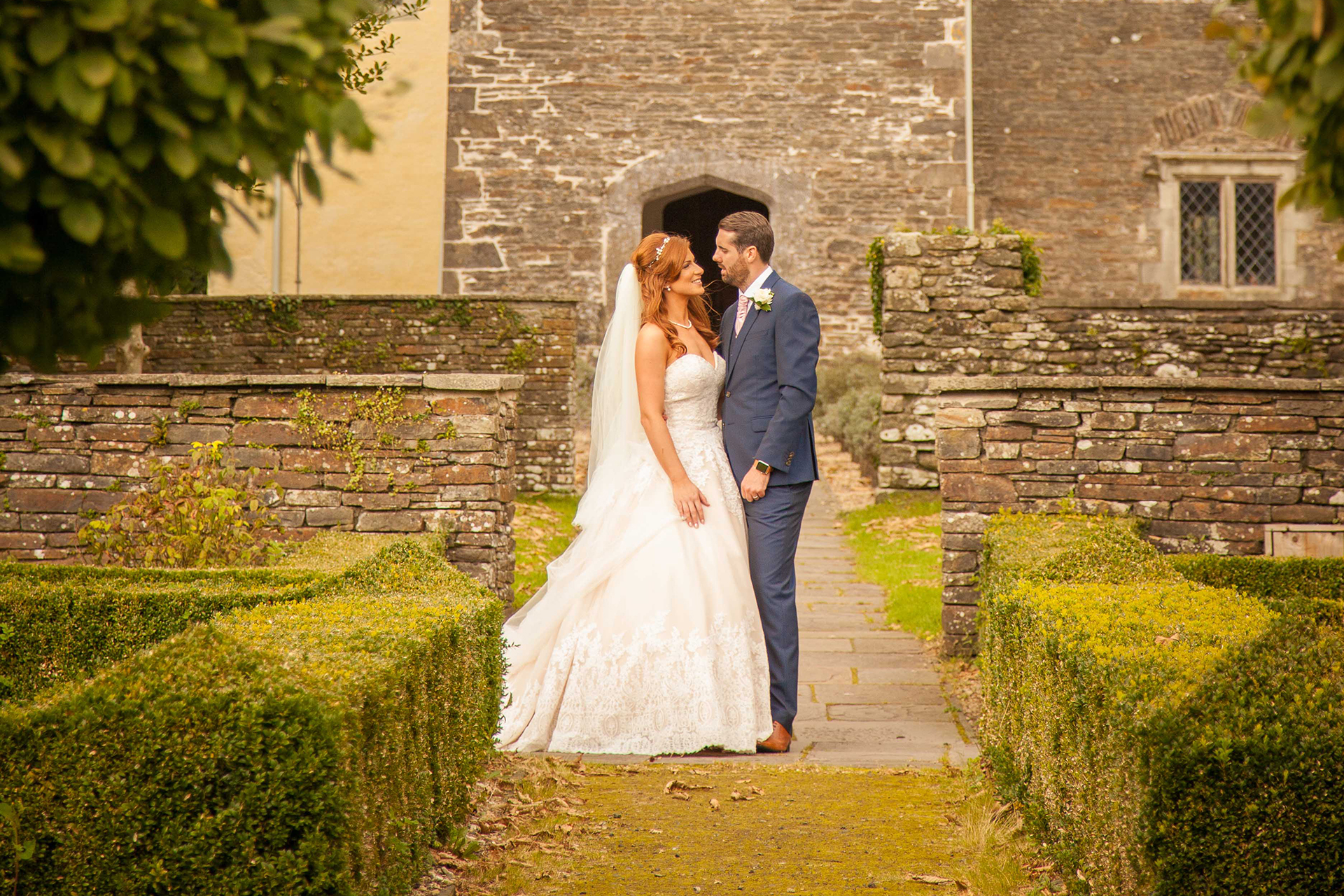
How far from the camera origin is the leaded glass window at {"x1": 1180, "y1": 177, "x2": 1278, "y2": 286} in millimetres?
16094

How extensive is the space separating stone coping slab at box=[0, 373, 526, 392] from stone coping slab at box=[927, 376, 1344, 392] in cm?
243

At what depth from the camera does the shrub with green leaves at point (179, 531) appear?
205 inches

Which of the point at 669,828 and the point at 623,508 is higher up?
the point at 623,508

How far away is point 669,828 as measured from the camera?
145 inches

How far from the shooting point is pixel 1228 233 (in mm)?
16078

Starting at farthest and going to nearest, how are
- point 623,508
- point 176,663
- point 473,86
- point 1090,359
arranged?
1. point 473,86
2. point 1090,359
3. point 623,508
4. point 176,663

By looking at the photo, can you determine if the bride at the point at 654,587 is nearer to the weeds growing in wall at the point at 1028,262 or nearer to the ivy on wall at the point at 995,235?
the ivy on wall at the point at 995,235

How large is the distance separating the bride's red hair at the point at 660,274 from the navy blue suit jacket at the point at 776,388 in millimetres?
293

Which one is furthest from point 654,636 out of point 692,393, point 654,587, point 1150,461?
point 1150,461

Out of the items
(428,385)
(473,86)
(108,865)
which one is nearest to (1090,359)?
(428,385)

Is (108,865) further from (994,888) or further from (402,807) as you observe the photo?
(994,888)

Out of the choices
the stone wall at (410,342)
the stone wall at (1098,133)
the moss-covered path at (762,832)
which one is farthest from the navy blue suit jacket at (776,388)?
the stone wall at (1098,133)

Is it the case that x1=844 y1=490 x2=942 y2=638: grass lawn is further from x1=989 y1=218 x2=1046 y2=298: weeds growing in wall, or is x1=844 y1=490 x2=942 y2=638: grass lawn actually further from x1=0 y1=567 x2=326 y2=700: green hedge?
x1=0 y1=567 x2=326 y2=700: green hedge

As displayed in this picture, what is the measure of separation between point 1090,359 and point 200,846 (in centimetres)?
936
